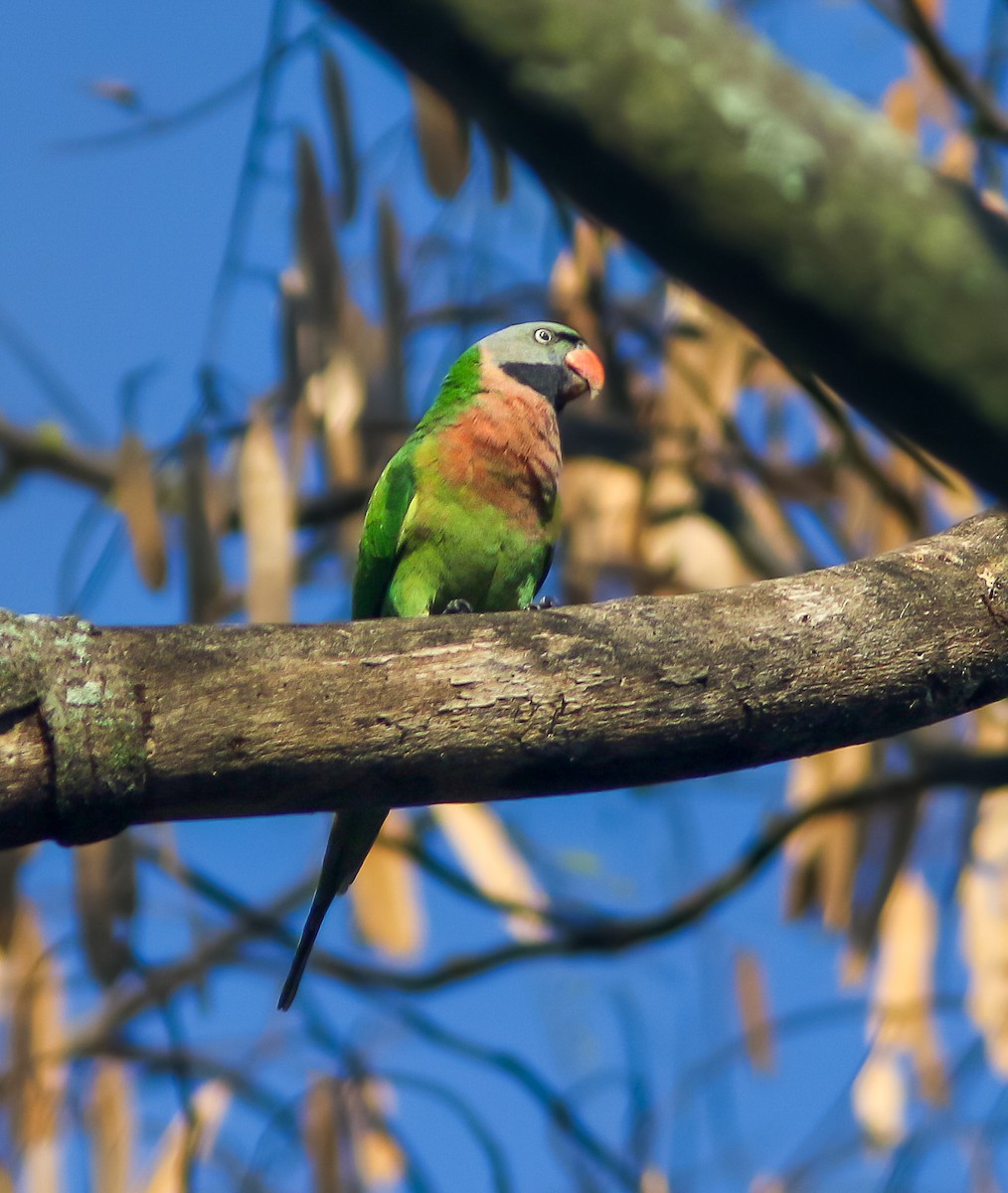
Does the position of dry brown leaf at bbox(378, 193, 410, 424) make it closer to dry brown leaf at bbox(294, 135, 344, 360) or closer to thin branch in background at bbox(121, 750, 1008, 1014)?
dry brown leaf at bbox(294, 135, 344, 360)

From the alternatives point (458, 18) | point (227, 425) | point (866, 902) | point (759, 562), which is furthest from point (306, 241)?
point (458, 18)

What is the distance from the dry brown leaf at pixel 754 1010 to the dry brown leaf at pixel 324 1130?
170 cm

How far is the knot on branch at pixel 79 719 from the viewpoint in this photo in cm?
182

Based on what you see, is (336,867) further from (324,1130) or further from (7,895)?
(324,1130)

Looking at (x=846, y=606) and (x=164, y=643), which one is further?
(x=846, y=606)

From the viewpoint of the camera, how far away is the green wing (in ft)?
12.3

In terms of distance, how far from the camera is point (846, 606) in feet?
Answer: 7.34

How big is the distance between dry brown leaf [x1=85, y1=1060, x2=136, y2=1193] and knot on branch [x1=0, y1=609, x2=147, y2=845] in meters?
3.52

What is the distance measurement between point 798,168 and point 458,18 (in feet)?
1.27

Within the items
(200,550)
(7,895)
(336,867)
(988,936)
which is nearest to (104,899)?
(7,895)

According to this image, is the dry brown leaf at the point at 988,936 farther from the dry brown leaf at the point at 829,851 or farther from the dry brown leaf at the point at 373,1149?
the dry brown leaf at the point at 373,1149

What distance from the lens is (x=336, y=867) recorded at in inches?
123

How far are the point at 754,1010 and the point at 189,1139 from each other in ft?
8.19

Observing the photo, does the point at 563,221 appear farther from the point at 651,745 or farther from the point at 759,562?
the point at 651,745
